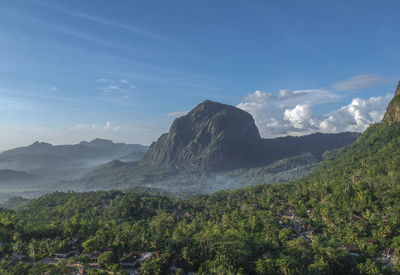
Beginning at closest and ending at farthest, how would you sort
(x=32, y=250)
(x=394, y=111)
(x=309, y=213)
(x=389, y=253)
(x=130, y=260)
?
(x=130, y=260) → (x=32, y=250) → (x=389, y=253) → (x=309, y=213) → (x=394, y=111)

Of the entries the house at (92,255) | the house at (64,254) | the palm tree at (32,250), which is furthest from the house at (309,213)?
the palm tree at (32,250)

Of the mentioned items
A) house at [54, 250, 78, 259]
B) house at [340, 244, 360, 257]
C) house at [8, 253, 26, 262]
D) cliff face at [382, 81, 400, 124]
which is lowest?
house at [340, 244, 360, 257]

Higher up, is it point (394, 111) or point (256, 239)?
point (394, 111)

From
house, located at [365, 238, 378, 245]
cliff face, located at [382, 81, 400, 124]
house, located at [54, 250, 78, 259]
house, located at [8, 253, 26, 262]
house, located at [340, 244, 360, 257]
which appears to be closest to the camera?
house, located at [8, 253, 26, 262]

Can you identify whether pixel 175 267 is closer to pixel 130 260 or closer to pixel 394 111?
pixel 130 260

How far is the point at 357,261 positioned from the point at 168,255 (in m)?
37.9

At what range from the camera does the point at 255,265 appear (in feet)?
171

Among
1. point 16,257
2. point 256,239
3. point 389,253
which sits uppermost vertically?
point 16,257

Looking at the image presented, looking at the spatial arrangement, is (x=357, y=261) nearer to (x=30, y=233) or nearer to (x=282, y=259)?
(x=282, y=259)

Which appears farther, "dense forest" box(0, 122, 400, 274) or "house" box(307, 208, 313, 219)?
"house" box(307, 208, 313, 219)

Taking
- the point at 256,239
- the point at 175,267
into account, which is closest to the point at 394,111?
the point at 256,239

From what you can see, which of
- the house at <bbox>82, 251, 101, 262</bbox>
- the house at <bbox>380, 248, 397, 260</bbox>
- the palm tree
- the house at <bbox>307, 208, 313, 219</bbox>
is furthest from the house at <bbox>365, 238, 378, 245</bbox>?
the palm tree

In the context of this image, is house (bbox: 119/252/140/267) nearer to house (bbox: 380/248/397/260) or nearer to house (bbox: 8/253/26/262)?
house (bbox: 8/253/26/262)

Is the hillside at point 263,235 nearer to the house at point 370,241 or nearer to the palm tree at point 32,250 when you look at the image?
the house at point 370,241
